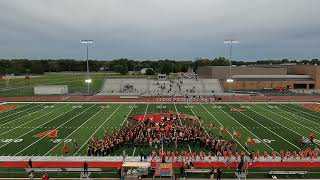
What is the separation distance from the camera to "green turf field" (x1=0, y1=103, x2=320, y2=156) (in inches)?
960

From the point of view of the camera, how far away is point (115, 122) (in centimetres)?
3225

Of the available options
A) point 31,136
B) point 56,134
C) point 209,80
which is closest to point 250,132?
point 56,134

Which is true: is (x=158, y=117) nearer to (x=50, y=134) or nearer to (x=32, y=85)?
(x=50, y=134)

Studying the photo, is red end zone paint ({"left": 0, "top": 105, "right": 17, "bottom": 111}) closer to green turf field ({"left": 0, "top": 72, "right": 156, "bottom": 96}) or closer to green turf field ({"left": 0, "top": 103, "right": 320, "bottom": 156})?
green turf field ({"left": 0, "top": 103, "right": 320, "bottom": 156})

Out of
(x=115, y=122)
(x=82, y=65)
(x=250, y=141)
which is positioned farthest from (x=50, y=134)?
(x=82, y=65)

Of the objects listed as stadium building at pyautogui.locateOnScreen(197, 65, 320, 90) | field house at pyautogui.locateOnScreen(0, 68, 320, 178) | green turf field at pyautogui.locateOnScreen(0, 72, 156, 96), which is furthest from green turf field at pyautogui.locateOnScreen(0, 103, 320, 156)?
stadium building at pyautogui.locateOnScreen(197, 65, 320, 90)

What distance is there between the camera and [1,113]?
38.0 m

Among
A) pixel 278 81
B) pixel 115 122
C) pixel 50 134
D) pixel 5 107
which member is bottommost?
pixel 50 134

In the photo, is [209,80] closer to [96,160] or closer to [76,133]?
[76,133]

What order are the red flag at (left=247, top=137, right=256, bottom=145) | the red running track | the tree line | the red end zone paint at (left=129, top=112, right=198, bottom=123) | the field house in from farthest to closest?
the tree line, the red end zone paint at (left=129, top=112, right=198, bottom=123), the red flag at (left=247, top=137, right=256, bottom=145), the red running track, the field house

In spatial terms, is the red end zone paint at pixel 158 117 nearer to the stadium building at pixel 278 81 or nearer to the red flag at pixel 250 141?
the red flag at pixel 250 141

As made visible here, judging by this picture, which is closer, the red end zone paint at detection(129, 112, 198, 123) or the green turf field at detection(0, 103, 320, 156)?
the green turf field at detection(0, 103, 320, 156)

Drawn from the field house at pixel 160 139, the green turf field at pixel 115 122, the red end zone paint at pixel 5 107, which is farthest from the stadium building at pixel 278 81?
the red end zone paint at pixel 5 107

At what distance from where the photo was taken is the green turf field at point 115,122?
2439 cm
